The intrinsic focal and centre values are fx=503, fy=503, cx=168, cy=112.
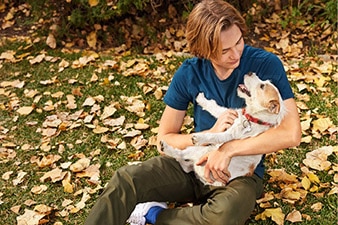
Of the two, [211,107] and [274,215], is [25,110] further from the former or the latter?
[274,215]

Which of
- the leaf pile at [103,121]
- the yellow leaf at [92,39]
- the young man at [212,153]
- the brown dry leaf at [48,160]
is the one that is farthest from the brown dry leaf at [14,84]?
the young man at [212,153]

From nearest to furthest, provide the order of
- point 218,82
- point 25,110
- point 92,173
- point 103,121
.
A: 1. point 218,82
2. point 92,173
3. point 103,121
4. point 25,110

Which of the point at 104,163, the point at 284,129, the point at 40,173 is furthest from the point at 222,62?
the point at 40,173

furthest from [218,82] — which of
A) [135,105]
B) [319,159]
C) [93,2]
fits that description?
[93,2]

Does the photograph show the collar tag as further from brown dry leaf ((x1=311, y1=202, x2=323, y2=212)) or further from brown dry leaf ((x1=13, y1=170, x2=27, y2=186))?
brown dry leaf ((x1=13, y1=170, x2=27, y2=186))

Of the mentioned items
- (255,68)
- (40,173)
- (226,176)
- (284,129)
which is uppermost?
(255,68)

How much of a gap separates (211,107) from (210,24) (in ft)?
1.65

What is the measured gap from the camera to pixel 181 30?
220 inches

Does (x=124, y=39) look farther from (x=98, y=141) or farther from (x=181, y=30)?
(x=98, y=141)

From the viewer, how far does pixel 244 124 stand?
2703 mm

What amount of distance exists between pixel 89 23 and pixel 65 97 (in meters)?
1.28

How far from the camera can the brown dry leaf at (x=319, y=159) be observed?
347 cm

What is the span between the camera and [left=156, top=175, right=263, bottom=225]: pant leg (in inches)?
104

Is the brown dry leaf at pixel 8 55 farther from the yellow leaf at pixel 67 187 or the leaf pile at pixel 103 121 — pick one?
the yellow leaf at pixel 67 187
